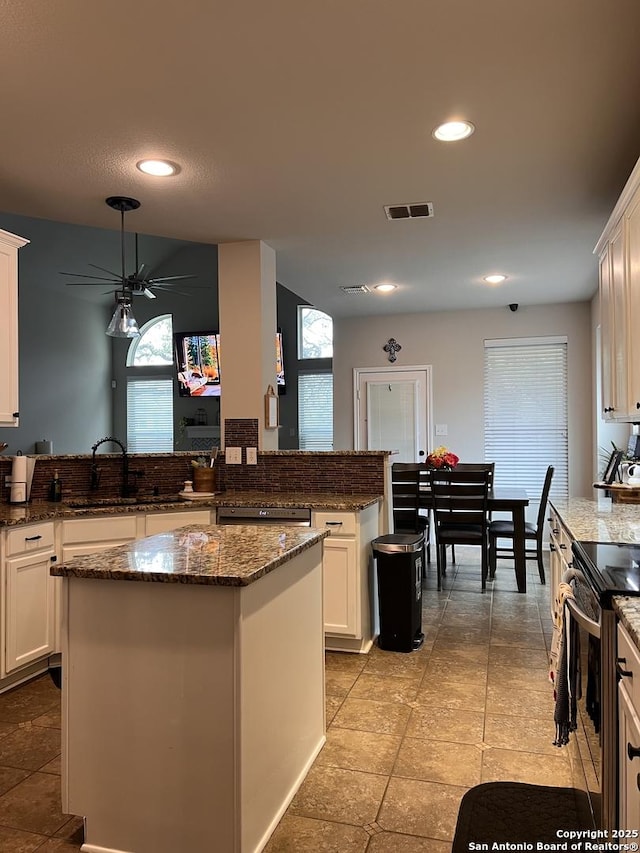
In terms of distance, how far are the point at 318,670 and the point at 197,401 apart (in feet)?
25.8

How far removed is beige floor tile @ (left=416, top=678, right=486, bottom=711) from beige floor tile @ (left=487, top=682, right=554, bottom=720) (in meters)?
0.05

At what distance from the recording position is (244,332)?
4406 millimetres

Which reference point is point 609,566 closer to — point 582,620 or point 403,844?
point 582,620

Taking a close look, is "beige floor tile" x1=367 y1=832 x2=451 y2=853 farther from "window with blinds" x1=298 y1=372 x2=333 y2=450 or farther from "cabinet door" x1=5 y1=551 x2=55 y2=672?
"window with blinds" x1=298 y1=372 x2=333 y2=450

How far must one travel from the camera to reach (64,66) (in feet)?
7.53

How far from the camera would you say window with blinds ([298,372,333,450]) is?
9.47 metres

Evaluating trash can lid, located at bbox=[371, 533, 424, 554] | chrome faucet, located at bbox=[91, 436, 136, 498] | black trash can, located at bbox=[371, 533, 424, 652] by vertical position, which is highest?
chrome faucet, located at bbox=[91, 436, 136, 498]

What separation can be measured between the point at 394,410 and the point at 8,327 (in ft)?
15.1

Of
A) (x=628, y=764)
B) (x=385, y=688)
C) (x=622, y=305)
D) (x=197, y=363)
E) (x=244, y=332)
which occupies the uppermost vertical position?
(x=197, y=363)

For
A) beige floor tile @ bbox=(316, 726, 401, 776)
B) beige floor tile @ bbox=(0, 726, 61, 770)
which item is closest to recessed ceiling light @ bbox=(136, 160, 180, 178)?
beige floor tile @ bbox=(0, 726, 61, 770)

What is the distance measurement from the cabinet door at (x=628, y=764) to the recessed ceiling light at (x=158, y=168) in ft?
9.69

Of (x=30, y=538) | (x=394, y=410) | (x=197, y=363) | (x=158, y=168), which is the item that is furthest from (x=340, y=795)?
(x=197, y=363)

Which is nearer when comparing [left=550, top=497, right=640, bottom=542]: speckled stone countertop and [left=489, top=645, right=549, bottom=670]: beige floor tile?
[left=550, top=497, right=640, bottom=542]: speckled stone countertop

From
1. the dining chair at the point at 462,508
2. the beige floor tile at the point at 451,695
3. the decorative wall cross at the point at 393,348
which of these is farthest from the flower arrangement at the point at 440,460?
the decorative wall cross at the point at 393,348
